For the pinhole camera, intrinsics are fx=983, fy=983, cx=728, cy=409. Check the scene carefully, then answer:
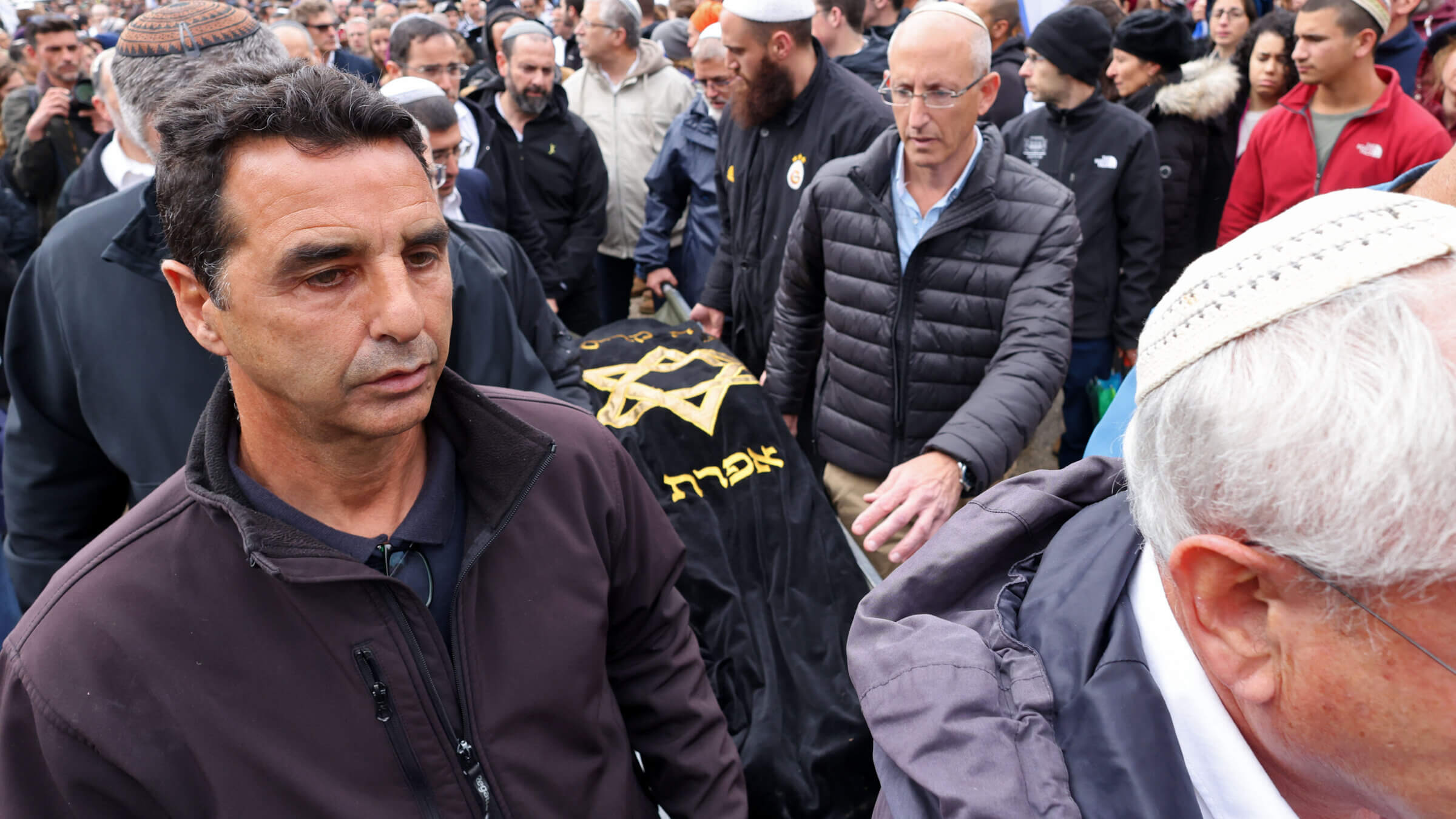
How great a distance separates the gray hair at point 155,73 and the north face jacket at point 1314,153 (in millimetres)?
3833

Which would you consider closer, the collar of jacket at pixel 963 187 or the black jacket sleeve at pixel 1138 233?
the collar of jacket at pixel 963 187

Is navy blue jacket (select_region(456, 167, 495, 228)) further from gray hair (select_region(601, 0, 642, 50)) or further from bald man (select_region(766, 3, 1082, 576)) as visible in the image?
bald man (select_region(766, 3, 1082, 576))

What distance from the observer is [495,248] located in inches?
110

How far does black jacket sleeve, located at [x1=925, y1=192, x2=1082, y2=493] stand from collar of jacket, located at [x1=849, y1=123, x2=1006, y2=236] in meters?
0.21

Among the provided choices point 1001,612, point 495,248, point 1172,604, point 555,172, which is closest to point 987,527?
point 1001,612

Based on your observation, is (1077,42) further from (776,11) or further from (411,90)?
(411,90)

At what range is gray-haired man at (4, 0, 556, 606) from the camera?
2.04 meters

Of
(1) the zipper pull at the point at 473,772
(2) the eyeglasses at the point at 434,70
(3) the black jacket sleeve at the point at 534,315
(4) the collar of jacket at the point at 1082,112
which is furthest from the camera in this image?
(2) the eyeglasses at the point at 434,70

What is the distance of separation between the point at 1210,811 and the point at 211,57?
2.45m

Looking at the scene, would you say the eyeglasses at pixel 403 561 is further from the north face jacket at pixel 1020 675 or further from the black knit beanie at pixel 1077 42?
the black knit beanie at pixel 1077 42

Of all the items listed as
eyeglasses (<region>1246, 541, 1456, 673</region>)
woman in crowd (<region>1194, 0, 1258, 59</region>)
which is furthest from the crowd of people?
woman in crowd (<region>1194, 0, 1258, 59</region>)

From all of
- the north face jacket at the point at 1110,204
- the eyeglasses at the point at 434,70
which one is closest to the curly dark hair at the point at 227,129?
the north face jacket at the point at 1110,204

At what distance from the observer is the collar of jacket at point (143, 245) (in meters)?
1.96

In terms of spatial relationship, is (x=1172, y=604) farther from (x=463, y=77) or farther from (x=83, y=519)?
(x=463, y=77)
